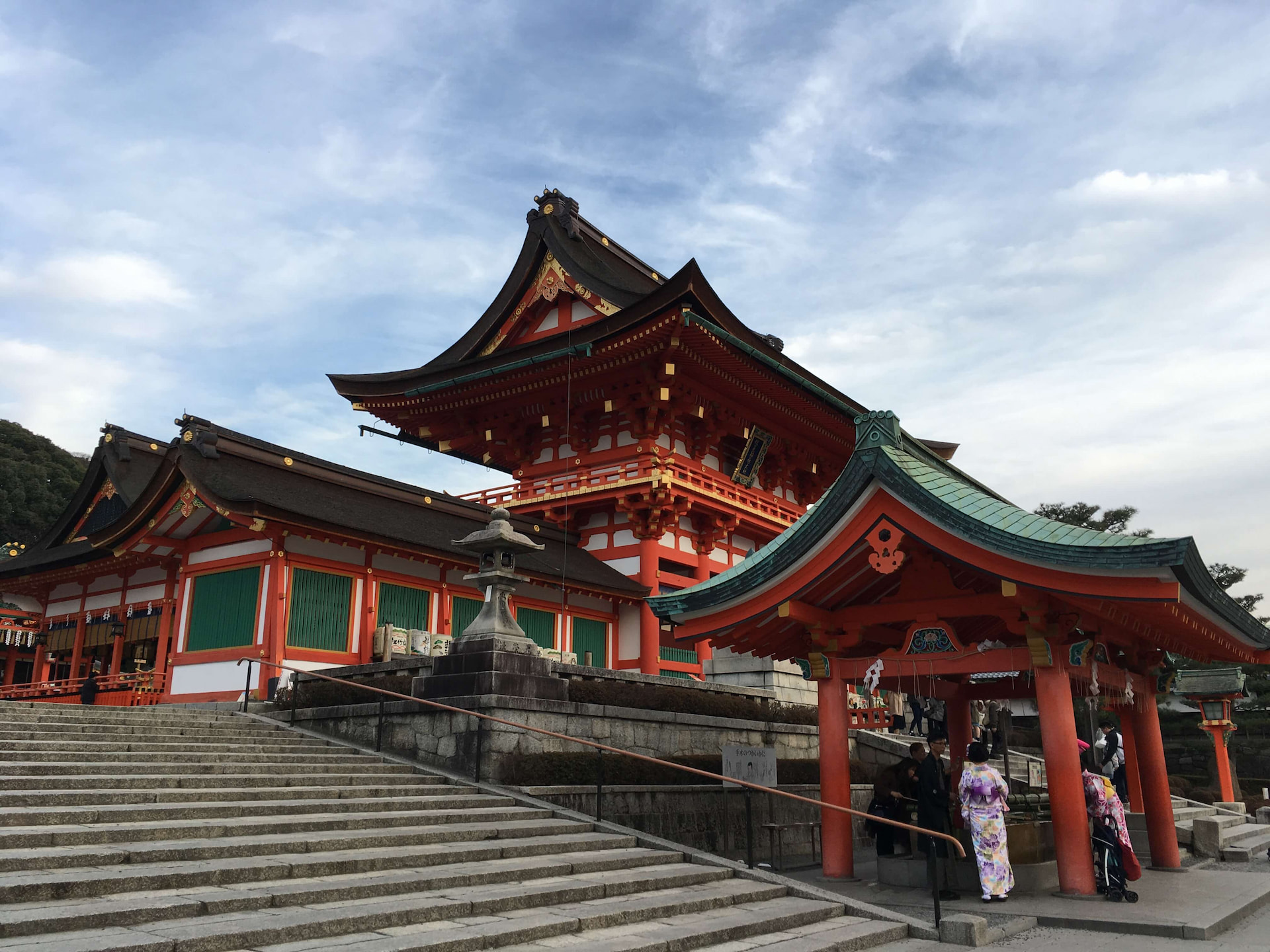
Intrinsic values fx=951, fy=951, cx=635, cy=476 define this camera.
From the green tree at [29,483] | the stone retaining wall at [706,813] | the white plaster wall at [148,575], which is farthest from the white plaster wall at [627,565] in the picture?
the green tree at [29,483]

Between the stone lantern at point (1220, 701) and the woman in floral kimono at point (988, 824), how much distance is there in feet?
56.1

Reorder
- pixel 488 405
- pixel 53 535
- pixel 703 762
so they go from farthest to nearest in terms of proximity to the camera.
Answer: pixel 488 405
pixel 53 535
pixel 703 762

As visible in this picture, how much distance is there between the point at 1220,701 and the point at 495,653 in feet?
64.1

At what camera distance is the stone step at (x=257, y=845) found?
21.5ft

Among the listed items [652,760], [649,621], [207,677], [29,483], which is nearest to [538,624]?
[649,621]

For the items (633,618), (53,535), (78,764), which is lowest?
(78,764)

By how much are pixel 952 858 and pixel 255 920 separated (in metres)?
6.65

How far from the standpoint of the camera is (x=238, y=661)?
1588cm

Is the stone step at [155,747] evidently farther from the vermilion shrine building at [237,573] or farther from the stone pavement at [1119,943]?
the stone pavement at [1119,943]

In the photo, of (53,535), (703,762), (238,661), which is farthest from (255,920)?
(53,535)

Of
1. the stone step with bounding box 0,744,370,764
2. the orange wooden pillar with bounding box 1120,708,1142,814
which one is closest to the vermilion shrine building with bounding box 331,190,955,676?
the orange wooden pillar with bounding box 1120,708,1142,814

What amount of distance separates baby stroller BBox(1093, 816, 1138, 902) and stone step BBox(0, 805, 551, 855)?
5.60m

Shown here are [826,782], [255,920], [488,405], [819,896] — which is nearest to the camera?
[255,920]

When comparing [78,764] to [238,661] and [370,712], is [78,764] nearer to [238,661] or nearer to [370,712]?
[370,712]
